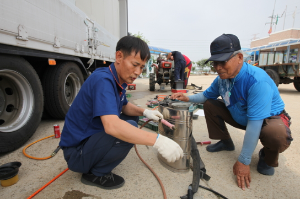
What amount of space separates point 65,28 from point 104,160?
2.30 m

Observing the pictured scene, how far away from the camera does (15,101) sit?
2061mm

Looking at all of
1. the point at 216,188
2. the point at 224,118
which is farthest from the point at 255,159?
the point at 216,188

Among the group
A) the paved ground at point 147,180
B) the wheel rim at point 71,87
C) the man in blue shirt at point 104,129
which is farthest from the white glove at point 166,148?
the wheel rim at point 71,87

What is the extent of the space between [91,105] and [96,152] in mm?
388

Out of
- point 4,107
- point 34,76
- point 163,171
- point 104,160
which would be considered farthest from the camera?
point 34,76

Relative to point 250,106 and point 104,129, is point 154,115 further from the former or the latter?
point 250,106

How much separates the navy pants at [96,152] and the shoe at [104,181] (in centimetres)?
11

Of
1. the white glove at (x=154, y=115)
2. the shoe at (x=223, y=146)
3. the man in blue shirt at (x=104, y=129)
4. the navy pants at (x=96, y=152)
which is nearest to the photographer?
the man in blue shirt at (x=104, y=129)

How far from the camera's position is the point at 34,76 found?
6.89 ft

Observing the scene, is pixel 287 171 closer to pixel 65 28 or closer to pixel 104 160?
pixel 104 160

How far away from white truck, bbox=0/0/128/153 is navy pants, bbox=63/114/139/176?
1.01m

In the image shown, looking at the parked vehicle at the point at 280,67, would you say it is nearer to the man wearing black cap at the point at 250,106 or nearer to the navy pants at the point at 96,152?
the man wearing black cap at the point at 250,106

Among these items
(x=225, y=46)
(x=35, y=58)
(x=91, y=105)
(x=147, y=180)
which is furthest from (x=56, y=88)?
(x=225, y=46)

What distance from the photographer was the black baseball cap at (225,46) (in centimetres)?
154
